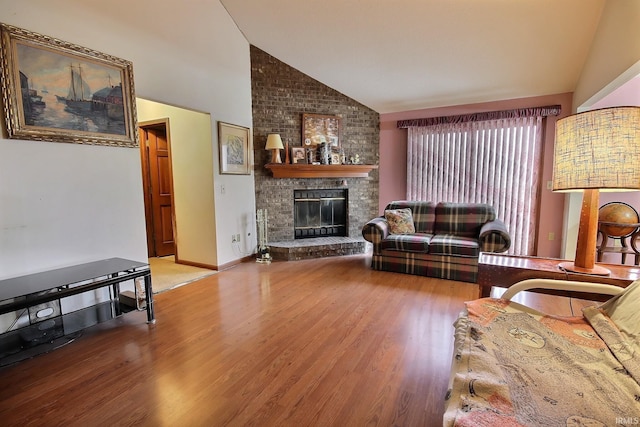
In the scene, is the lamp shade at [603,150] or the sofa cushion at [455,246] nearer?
the lamp shade at [603,150]

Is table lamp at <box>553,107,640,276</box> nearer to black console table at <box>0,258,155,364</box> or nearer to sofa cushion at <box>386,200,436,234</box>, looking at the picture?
sofa cushion at <box>386,200,436,234</box>

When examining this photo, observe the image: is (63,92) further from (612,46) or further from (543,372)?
(612,46)

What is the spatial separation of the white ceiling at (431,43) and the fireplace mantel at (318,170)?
1.15 meters

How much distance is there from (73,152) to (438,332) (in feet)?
10.4

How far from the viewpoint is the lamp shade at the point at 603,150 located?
4.92 feet

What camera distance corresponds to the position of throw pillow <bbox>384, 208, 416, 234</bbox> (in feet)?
13.8

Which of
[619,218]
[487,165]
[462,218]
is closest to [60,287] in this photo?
[462,218]

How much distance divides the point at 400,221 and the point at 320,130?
6.21 ft

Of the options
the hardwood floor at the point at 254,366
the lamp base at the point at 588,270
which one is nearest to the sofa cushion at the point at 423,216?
the hardwood floor at the point at 254,366

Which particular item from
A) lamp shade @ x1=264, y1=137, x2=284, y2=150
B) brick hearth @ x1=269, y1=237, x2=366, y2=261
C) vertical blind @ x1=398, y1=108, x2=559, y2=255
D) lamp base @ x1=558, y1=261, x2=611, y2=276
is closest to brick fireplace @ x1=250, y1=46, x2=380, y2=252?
brick hearth @ x1=269, y1=237, x2=366, y2=261

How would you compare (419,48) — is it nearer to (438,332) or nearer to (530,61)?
(530,61)

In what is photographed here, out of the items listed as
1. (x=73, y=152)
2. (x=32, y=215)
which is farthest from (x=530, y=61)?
(x=32, y=215)

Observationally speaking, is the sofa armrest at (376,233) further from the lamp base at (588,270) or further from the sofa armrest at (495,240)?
the lamp base at (588,270)

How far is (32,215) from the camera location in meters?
2.28
